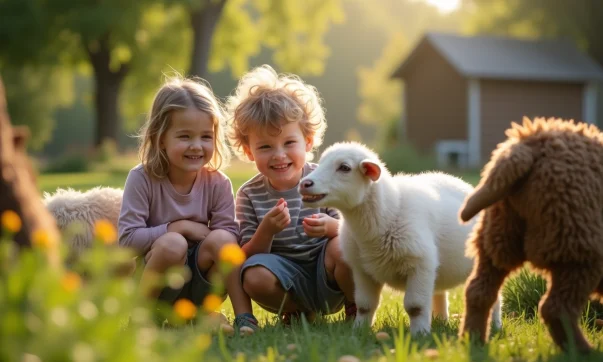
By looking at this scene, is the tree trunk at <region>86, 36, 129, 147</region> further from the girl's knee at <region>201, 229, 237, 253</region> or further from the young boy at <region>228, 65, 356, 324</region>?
the girl's knee at <region>201, 229, 237, 253</region>

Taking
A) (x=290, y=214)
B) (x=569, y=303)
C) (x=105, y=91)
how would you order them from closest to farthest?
(x=569, y=303) < (x=290, y=214) < (x=105, y=91)

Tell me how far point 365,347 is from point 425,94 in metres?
26.7

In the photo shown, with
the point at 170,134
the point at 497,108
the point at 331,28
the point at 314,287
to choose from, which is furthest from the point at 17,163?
the point at 331,28

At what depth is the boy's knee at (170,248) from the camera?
13.1 ft

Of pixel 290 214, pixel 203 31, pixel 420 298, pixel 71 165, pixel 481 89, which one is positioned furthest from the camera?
pixel 481 89

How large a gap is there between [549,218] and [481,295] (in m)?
0.46

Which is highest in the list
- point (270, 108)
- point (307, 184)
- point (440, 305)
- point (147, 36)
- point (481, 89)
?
point (147, 36)

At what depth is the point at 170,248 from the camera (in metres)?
3.99

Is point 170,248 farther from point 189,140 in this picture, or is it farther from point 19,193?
point 19,193

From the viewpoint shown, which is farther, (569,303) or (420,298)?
(420,298)

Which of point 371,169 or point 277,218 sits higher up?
point 371,169

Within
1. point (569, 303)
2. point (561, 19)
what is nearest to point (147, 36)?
point (561, 19)

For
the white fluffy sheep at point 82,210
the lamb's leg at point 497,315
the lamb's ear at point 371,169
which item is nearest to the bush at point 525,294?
the lamb's leg at point 497,315

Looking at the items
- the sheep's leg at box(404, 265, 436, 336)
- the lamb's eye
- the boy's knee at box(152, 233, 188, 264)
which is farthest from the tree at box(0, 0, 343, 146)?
the sheep's leg at box(404, 265, 436, 336)
